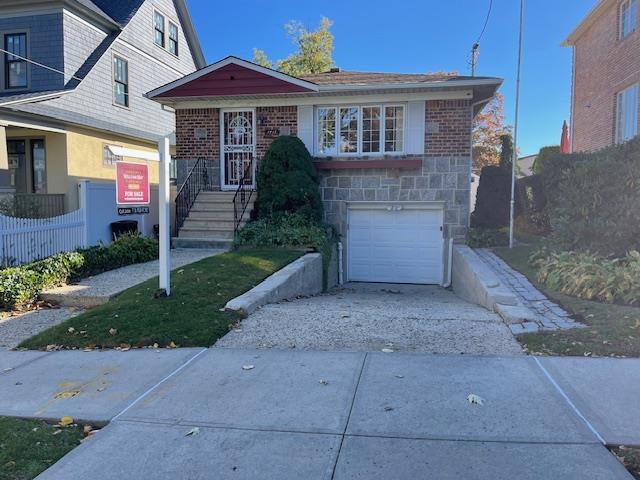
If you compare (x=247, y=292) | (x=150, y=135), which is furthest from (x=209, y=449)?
(x=150, y=135)

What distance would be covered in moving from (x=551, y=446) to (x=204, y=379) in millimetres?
2768

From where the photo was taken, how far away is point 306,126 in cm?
1347

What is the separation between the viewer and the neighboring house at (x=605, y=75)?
48.9ft

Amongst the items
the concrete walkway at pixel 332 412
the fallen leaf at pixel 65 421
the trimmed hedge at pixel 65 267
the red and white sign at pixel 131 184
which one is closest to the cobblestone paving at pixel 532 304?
the concrete walkway at pixel 332 412

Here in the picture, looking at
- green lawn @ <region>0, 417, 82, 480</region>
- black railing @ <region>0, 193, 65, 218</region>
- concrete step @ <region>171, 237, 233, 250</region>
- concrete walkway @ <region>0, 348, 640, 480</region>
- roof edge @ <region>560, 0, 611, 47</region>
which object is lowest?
green lawn @ <region>0, 417, 82, 480</region>

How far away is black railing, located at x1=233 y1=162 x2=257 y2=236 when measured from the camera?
1258 cm

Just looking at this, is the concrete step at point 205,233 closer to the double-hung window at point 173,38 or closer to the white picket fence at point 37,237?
the white picket fence at point 37,237

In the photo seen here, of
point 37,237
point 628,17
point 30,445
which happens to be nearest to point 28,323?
point 37,237

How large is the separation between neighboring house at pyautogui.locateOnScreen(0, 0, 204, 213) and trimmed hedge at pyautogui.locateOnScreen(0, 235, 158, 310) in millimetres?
4387

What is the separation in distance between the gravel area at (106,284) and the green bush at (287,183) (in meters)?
2.15

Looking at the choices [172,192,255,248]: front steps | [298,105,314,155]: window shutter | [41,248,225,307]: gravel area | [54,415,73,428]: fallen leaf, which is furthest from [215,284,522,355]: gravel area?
[298,105,314,155]: window shutter

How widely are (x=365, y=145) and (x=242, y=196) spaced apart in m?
Answer: 3.44

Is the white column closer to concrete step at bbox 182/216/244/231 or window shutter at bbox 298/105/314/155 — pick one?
concrete step at bbox 182/216/244/231

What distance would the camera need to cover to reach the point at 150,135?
1836 centimetres
